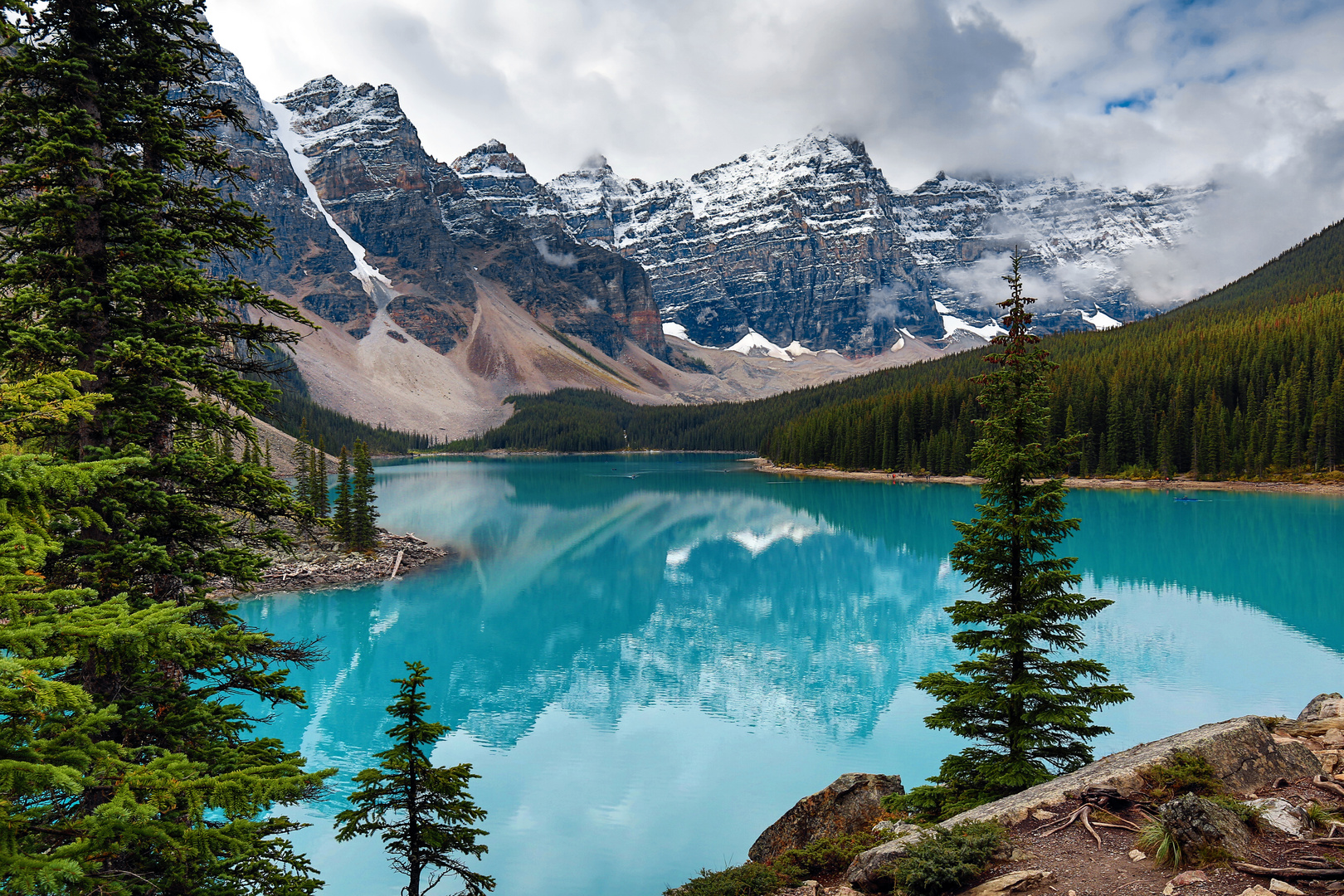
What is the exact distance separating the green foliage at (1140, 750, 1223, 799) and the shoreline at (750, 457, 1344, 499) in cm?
5311

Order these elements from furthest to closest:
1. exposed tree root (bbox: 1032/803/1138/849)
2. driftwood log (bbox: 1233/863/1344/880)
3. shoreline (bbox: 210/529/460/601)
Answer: shoreline (bbox: 210/529/460/601), exposed tree root (bbox: 1032/803/1138/849), driftwood log (bbox: 1233/863/1344/880)

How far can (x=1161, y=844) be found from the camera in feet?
20.3

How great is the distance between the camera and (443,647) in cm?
2825

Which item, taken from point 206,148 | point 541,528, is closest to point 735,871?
point 206,148

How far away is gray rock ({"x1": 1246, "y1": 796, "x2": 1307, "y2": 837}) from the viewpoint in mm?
6246

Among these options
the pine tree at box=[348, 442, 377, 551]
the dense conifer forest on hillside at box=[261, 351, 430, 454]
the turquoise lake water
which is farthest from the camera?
the dense conifer forest on hillside at box=[261, 351, 430, 454]

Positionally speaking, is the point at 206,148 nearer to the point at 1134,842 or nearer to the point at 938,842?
the point at 938,842

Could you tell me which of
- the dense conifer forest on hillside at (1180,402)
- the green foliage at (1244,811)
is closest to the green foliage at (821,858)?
the green foliage at (1244,811)

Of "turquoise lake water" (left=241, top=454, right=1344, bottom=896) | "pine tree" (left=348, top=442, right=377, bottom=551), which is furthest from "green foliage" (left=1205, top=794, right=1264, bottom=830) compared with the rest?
"pine tree" (left=348, top=442, right=377, bottom=551)

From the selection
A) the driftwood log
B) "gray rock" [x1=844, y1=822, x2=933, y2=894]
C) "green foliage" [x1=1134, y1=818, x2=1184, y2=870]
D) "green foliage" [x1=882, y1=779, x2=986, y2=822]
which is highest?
the driftwood log

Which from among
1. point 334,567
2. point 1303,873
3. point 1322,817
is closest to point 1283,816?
point 1322,817

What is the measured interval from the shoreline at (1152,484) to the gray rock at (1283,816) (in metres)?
53.8

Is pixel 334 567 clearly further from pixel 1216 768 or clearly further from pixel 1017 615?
pixel 1216 768

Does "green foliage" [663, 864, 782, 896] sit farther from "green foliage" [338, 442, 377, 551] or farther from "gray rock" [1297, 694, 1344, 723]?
"green foliage" [338, 442, 377, 551]
